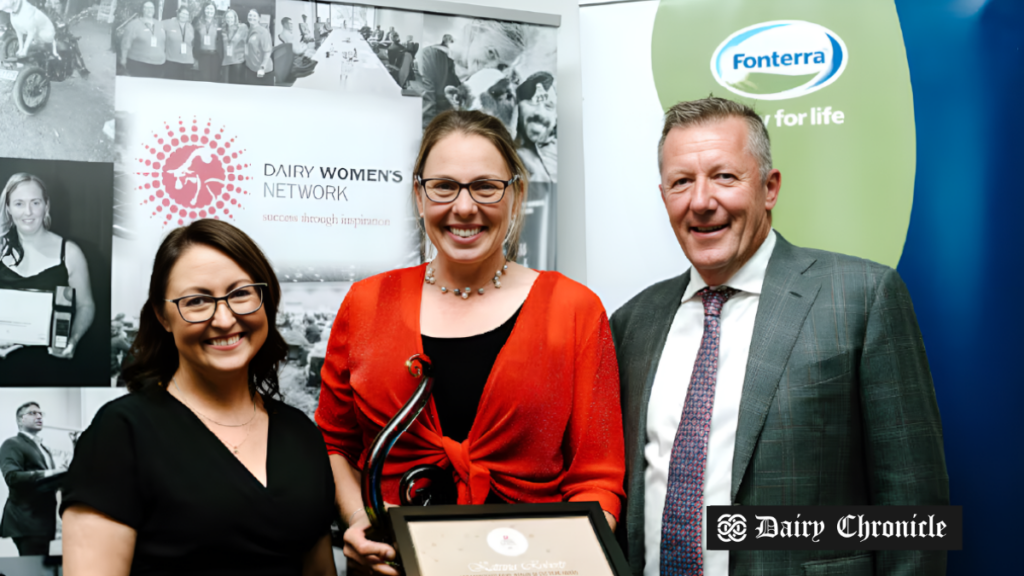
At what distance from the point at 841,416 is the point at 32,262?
2564mm

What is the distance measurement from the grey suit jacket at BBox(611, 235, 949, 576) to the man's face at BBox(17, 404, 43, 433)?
7.33ft

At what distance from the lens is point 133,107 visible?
2527 mm

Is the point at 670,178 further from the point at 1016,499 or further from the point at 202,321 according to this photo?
the point at 1016,499

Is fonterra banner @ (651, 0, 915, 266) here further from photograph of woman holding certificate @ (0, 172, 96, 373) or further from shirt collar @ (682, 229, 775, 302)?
photograph of woman holding certificate @ (0, 172, 96, 373)

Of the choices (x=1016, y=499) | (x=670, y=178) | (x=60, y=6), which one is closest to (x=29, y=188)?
(x=60, y=6)

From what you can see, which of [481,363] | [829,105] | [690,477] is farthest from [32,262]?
[829,105]

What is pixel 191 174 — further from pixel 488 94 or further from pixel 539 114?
pixel 539 114

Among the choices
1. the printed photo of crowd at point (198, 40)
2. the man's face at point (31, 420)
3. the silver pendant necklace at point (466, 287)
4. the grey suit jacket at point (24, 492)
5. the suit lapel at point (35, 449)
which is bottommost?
the grey suit jacket at point (24, 492)

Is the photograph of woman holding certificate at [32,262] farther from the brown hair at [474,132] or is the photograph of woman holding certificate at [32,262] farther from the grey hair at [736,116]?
the grey hair at [736,116]

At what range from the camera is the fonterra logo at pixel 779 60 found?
2578 millimetres

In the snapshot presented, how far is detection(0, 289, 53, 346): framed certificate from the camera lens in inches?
95.7

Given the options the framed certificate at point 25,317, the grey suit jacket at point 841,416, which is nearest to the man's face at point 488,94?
the grey suit jacket at point 841,416

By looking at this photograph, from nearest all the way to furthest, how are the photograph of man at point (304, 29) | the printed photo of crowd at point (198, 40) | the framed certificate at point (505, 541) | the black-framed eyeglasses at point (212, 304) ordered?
the framed certificate at point (505, 541)
the black-framed eyeglasses at point (212, 304)
the printed photo of crowd at point (198, 40)
the photograph of man at point (304, 29)

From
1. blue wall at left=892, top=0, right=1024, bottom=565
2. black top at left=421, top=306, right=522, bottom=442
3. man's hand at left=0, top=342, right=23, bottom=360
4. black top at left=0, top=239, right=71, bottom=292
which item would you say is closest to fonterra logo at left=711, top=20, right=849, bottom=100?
blue wall at left=892, top=0, right=1024, bottom=565
